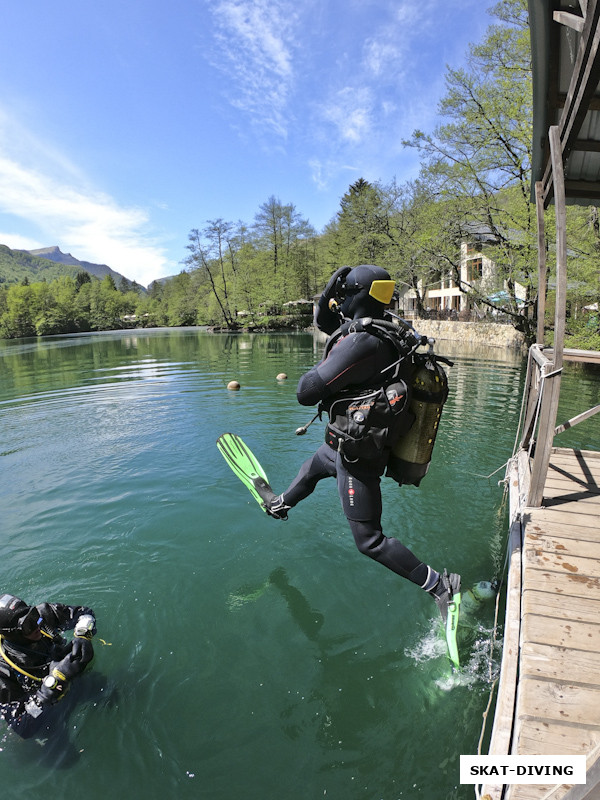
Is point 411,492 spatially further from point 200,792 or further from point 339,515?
point 200,792

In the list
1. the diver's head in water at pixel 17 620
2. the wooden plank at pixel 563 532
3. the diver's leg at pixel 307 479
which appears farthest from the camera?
the diver's leg at pixel 307 479

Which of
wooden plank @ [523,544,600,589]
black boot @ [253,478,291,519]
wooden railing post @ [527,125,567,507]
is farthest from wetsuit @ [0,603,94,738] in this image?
wooden railing post @ [527,125,567,507]

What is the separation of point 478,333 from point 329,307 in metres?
32.3

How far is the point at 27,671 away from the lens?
9.60 feet

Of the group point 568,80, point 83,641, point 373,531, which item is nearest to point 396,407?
point 373,531

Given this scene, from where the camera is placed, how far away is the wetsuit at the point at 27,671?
2.83m

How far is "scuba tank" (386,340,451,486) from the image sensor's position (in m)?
3.11

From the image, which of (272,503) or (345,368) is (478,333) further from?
(345,368)

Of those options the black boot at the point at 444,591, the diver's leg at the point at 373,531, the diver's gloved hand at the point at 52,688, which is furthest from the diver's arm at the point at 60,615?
the black boot at the point at 444,591

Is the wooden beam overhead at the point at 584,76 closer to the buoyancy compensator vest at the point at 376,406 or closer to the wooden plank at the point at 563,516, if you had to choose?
the buoyancy compensator vest at the point at 376,406

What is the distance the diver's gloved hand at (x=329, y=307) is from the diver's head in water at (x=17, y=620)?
116 inches

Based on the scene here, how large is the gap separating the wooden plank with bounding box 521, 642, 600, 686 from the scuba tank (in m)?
1.27

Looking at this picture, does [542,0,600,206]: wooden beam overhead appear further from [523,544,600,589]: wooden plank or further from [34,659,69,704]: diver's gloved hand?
[34,659,69,704]: diver's gloved hand

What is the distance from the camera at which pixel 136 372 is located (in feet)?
69.1
